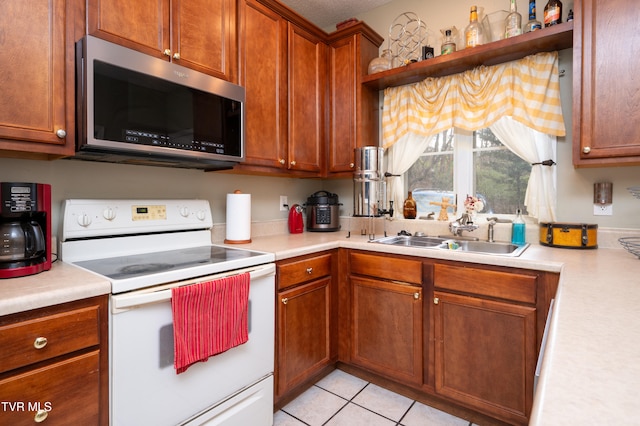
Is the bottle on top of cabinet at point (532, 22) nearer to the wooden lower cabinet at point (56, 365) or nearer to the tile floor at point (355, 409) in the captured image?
the tile floor at point (355, 409)

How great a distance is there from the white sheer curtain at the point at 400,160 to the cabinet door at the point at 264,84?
0.91 metres

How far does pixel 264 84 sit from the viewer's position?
2098 millimetres

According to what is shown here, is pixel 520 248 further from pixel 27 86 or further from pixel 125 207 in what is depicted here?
pixel 27 86

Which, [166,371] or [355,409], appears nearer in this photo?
[166,371]

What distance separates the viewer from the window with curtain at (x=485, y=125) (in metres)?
2.02

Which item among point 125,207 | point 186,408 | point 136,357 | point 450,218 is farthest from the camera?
point 450,218

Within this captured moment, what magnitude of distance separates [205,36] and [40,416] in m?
1.71

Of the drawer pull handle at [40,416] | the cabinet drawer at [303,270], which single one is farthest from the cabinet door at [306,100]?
the drawer pull handle at [40,416]

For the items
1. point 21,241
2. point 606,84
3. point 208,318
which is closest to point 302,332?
point 208,318

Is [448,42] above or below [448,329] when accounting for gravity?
above

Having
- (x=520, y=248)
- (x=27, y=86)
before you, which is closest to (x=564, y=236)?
(x=520, y=248)

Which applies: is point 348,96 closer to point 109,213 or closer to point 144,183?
point 144,183

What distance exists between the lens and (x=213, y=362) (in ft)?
4.59

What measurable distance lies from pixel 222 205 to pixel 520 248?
1826mm
